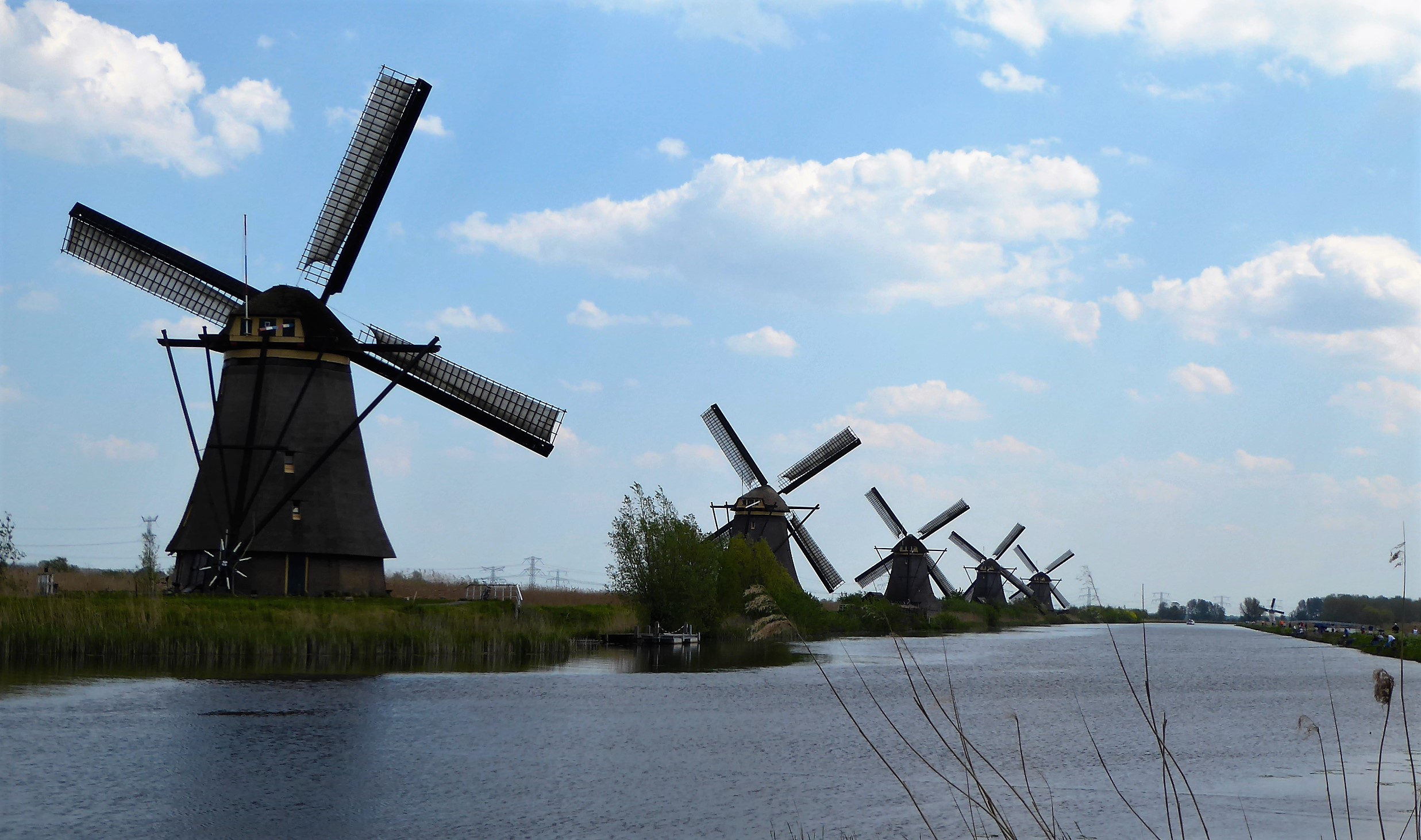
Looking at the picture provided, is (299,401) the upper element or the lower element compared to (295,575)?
upper

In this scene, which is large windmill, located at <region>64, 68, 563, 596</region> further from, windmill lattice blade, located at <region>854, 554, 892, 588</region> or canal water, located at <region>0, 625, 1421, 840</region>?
windmill lattice blade, located at <region>854, 554, 892, 588</region>

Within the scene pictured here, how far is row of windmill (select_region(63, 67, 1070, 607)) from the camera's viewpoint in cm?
2908

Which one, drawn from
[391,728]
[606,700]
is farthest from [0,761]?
[606,700]

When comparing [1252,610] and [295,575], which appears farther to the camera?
[1252,610]

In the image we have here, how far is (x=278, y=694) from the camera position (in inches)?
820

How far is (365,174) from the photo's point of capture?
31.0 meters

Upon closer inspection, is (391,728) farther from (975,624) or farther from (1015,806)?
(975,624)

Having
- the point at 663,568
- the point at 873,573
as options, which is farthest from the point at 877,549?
the point at 663,568

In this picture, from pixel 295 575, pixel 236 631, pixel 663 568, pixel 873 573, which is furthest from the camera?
pixel 873 573

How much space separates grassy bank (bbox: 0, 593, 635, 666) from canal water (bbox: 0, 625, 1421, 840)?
258cm

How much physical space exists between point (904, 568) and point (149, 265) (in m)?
58.6

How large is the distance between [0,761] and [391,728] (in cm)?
528

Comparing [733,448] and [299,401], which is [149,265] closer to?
[299,401]

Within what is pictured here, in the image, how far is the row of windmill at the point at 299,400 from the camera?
2908 cm
